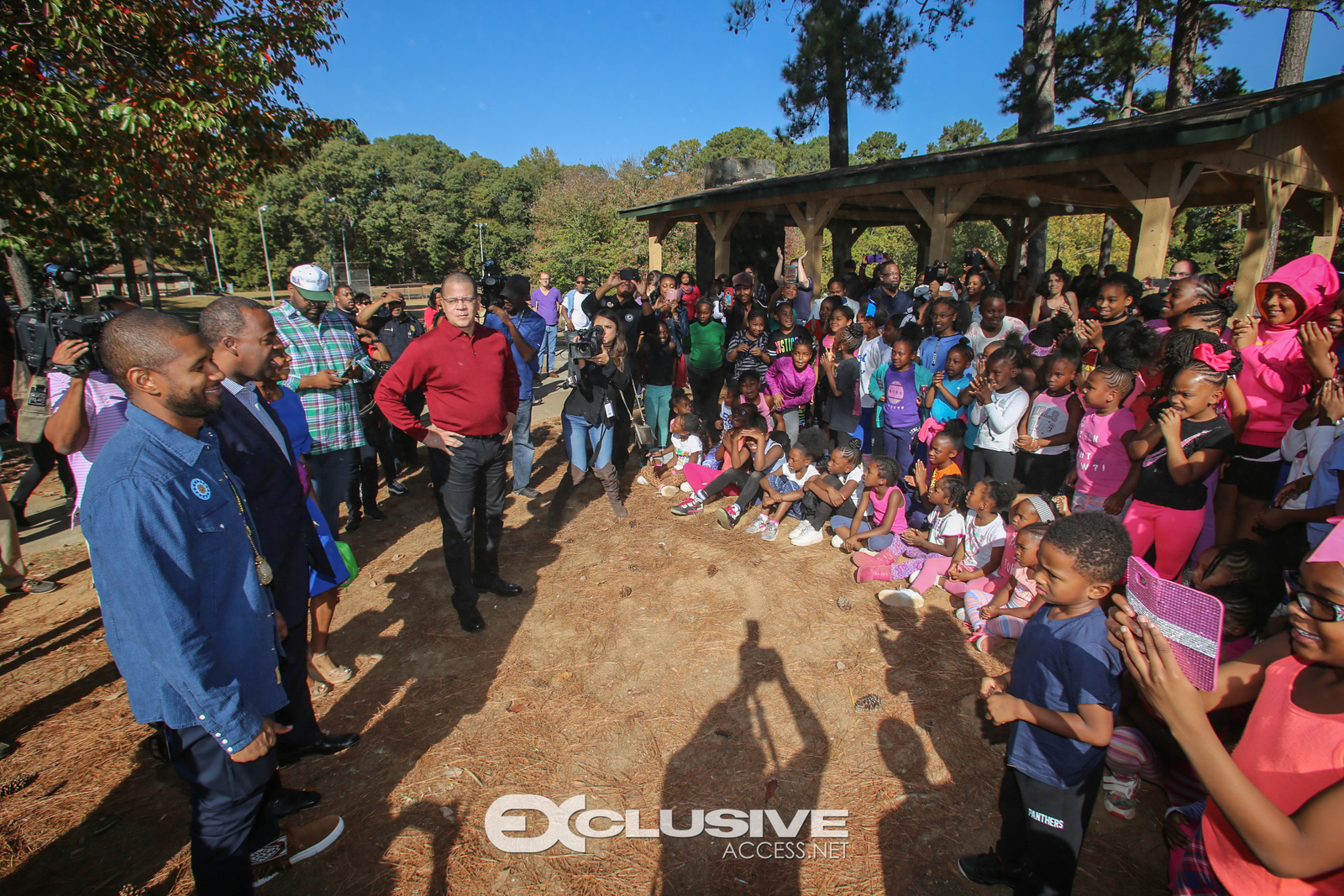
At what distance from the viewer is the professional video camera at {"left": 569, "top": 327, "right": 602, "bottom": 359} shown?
545 cm

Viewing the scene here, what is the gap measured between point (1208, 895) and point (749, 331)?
19.9 feet

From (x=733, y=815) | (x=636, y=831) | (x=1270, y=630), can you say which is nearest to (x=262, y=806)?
(x=636, y=831)

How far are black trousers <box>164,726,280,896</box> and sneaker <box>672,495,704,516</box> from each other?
4154 millimetres

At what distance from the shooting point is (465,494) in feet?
12.9

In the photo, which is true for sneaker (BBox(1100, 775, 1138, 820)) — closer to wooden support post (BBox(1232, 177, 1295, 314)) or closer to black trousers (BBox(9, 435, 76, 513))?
black trousers (BBox(9, 435, 76, 513))

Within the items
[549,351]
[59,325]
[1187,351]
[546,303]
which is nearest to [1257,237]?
[1187,351]

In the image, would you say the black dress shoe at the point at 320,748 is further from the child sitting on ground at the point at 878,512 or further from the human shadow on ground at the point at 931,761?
the child sitting on ground at the point at 878,512

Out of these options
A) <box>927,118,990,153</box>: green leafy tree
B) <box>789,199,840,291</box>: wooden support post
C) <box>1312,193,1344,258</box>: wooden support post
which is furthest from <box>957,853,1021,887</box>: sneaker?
<box>927,118,990,153</box>: green leafy tree

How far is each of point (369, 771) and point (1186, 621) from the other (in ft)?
10.7

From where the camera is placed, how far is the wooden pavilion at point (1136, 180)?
6172 mm

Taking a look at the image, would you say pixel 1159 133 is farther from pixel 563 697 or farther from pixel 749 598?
pixel 563 697

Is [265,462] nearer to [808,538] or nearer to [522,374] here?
[522,374]

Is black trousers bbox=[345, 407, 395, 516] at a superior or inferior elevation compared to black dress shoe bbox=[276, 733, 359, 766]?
superior

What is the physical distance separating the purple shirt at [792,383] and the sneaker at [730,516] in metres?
1.33
